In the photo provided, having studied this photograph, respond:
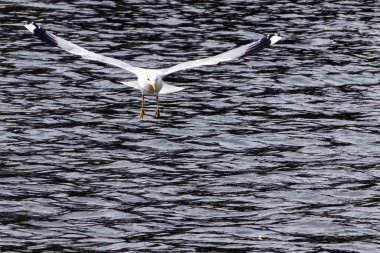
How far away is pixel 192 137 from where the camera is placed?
21.3m

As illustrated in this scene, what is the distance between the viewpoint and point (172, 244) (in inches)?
604

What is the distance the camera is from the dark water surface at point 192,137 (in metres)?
16.1

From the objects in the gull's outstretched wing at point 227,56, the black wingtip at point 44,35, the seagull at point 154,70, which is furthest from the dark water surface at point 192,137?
the black wingtip at point 44,35

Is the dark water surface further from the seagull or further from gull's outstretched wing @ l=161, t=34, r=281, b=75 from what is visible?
Answer: gull's outstretched wing @ l=161, t=34, r=281, b=75

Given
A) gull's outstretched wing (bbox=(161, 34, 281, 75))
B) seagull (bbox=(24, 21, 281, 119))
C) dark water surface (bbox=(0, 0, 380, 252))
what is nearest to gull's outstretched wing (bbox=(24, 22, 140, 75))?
seagull (bbox=(24, 21, 281, 119))

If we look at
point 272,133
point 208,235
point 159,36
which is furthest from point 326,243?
point 159,36

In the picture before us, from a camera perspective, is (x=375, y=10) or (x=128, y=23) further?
(x=375, y=10)

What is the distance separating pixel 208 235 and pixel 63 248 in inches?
79.8

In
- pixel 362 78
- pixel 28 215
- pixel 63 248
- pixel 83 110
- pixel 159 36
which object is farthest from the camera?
pixel 159 36

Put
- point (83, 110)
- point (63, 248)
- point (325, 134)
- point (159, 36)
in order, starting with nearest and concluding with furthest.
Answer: point (63, 248)
point (325, 134)
point (83, 110)
point (159, 36)

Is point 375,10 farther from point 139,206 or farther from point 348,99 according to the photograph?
point 139,206

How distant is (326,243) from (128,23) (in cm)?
1720

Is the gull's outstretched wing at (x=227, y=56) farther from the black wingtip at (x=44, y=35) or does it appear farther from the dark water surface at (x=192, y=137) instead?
the black wingtip at (x=44, y=35)

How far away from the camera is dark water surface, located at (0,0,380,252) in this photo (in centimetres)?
1609
